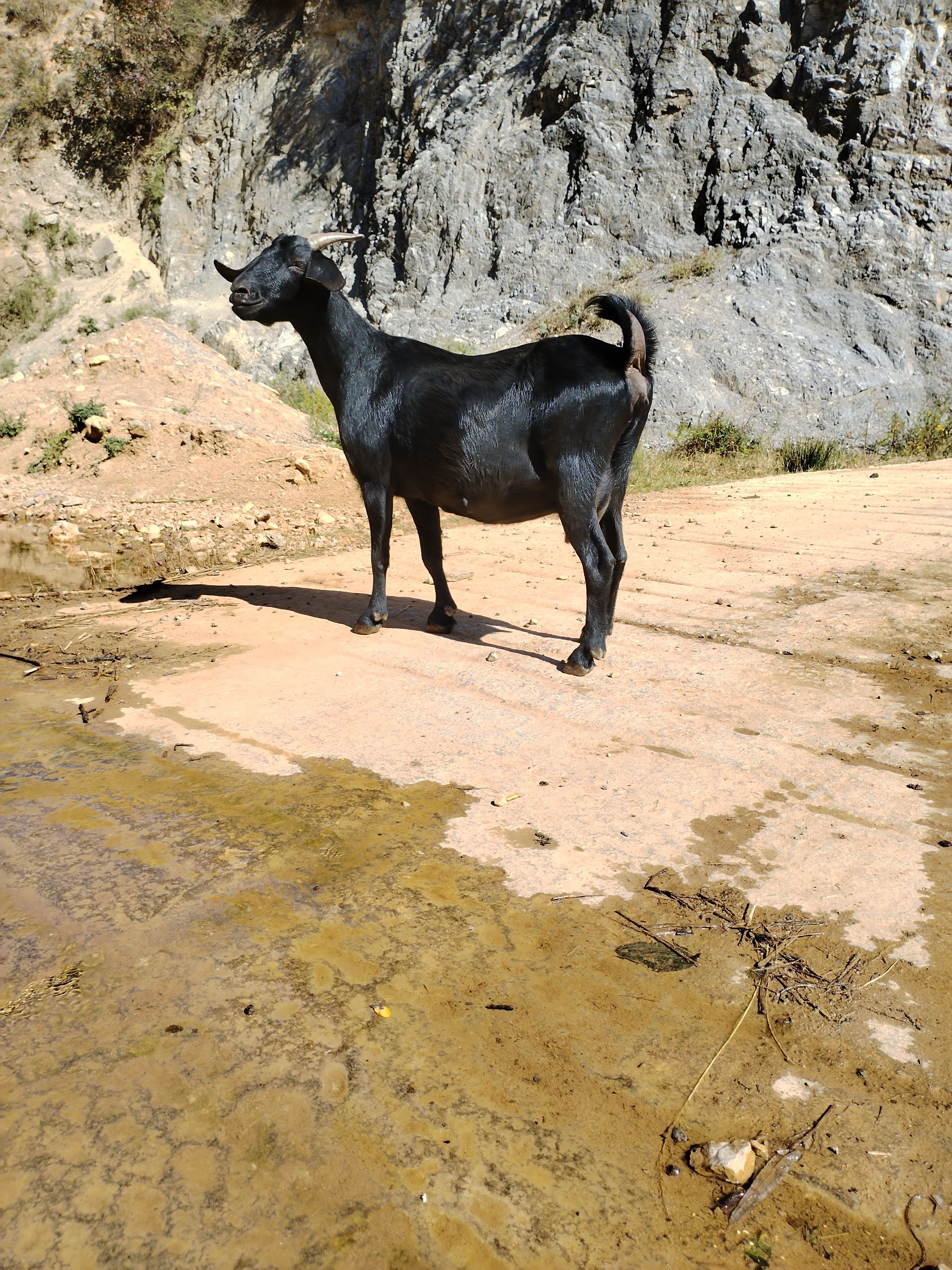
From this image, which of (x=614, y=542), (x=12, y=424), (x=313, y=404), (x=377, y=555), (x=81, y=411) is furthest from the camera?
(x=313, y=404)

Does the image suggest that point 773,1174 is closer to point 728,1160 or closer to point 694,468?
point 728,1160

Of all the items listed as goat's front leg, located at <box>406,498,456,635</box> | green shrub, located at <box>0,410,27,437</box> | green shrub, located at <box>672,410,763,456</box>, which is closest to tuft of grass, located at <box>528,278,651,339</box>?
green shrub, located at <box>672,410,763,456</box>

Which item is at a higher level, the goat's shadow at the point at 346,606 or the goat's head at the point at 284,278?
the goat's head at the point at 284,278

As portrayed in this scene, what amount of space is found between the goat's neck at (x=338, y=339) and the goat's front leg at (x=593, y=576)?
1.63m

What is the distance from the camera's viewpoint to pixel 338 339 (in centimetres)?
534

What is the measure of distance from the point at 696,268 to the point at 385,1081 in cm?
1433

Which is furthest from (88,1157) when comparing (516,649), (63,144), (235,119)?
(63,144)

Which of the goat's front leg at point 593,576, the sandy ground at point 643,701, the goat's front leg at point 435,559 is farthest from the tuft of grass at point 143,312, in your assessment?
the goat's front leg at point 593,576

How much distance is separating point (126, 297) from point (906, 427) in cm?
1479

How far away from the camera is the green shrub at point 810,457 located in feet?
36.0

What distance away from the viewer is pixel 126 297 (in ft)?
59.9

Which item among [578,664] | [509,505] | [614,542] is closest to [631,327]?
[509,505]

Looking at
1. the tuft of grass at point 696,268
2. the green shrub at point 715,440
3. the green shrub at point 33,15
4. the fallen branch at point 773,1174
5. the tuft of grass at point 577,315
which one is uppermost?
the green shrub at point 33,15

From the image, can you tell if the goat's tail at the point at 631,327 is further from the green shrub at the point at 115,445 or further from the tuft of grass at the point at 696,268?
the tuft of grass at the point at 696,268
